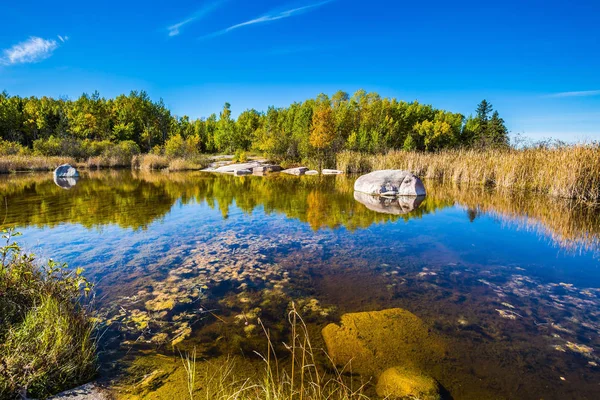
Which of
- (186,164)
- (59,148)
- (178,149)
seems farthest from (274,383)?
(59,148)

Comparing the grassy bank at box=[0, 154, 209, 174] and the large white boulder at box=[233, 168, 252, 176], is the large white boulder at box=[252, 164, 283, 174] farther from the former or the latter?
the grassy bank at box=[0, 154, 209, 174]

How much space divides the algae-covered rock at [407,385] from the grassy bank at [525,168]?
1194cm

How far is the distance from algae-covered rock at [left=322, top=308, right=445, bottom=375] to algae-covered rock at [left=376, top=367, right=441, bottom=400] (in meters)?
0.16

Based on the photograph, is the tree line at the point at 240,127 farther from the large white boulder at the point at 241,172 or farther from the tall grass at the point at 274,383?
the tall grass at the point at 274,383

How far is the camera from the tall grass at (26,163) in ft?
78.9

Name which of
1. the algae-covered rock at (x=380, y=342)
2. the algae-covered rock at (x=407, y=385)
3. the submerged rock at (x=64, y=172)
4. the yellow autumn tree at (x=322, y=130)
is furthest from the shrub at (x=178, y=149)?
the algae-covered rock at (x=407, y=385)

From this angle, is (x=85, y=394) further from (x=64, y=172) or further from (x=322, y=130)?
(x=322, y=130)

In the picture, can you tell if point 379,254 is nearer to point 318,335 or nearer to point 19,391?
point 318,335

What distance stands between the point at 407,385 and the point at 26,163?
35.4 m

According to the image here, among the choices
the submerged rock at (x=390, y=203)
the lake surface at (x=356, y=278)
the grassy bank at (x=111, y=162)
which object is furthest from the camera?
the grassy bank at (x=111, y=162)

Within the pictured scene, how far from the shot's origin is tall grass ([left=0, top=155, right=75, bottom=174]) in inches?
947

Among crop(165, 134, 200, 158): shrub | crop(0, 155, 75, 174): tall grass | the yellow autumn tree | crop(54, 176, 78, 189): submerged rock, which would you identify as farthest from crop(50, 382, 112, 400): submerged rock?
crop(165, 134, 200, 158): shrub

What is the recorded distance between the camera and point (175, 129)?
53406 millimetres

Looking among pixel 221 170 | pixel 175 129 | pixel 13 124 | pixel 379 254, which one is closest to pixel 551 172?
pixel 379 254
